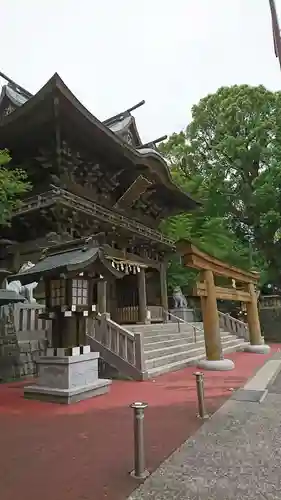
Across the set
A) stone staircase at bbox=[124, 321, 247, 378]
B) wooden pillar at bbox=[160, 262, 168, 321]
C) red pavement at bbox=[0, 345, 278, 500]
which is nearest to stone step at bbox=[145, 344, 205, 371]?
stone staircase at bbox=[124, 321, 247, 378]

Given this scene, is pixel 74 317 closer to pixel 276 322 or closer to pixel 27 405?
pixel 27 405

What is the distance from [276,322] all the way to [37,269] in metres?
19.1

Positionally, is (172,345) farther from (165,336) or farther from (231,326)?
(231,326)

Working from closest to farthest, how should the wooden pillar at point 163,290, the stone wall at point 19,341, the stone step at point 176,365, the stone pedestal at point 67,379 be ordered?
1. the stone pedestal at point 67,379
2. the stone wall at point 19,341
3. the stone step at point 176,365
4. the wooden pillar at point 163,290

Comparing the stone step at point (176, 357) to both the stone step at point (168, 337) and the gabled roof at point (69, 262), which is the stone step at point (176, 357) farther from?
the gabled roof at point (69, 262)

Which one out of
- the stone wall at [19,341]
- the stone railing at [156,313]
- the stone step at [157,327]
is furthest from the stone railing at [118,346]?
the stone railing at [156,313]

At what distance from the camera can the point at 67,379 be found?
270 inches

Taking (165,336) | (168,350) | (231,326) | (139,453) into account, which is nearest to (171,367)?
(168,350)

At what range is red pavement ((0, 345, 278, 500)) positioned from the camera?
3.16m

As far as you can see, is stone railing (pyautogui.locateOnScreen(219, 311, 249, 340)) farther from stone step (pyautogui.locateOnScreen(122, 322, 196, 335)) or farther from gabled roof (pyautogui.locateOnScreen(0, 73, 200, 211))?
gabled roof (pyautogui.locateOnScreen(0, 73, 200, 211))

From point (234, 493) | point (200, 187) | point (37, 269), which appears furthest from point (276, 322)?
point (234, 493)

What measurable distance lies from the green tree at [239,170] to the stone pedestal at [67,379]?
1555cm

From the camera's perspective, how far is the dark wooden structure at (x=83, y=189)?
1170 centimetres

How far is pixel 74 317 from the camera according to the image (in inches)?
297
